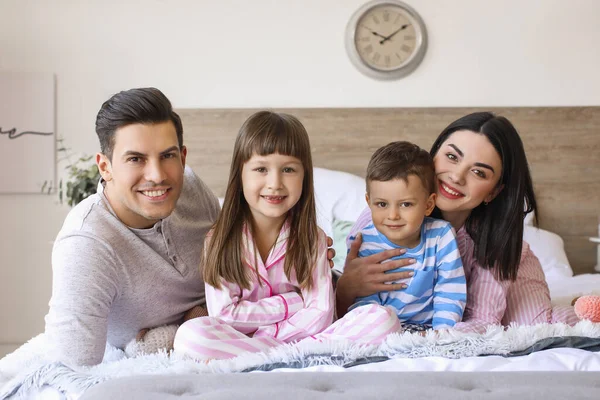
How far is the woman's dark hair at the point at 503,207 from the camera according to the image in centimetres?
185

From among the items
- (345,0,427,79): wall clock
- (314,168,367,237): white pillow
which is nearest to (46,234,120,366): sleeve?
(314,168,367,237): white pillow

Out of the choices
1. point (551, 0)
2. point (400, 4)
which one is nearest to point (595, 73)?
point (551, 0)

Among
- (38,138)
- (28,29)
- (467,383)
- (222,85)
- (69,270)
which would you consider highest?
(28,29)

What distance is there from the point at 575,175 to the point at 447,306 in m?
2.39

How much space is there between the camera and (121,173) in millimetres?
1637

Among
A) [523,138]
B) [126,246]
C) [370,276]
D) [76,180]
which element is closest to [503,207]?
[370,276]

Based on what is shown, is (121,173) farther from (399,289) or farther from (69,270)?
(399,289)

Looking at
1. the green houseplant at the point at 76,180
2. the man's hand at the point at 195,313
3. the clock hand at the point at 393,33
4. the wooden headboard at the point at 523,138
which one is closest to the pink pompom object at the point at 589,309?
the man's hand at the point at 195,313

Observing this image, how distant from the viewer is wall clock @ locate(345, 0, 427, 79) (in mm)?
3709

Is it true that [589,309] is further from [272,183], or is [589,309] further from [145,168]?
[145,168]

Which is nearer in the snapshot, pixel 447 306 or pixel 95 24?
pixel 447 306

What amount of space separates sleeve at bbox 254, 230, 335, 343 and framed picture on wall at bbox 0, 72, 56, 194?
257cm

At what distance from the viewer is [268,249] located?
1753 mm

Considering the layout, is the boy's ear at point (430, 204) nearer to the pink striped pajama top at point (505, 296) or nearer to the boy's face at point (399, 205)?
the boy's face at point (399, 205)
